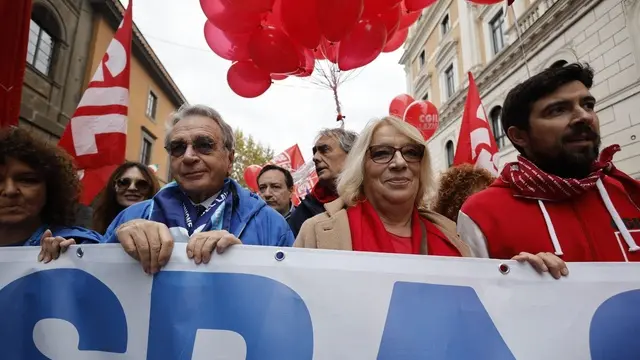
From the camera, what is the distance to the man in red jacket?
52.5 inches

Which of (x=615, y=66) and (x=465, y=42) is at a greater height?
(x=465, y=42)

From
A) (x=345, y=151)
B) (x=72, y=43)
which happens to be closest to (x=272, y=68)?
(x=345, y=151)

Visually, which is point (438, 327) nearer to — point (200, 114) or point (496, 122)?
point (200, 114)

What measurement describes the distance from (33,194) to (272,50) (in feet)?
8.10

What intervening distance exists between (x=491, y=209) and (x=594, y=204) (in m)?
0.37

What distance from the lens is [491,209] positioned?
1.44 metres

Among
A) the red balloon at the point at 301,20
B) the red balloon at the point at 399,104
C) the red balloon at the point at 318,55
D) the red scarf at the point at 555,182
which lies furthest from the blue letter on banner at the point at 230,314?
the red balloon at the point at 399,104

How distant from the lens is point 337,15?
10.0 ft

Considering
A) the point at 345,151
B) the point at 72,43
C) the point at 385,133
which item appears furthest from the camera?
the point at 72,43

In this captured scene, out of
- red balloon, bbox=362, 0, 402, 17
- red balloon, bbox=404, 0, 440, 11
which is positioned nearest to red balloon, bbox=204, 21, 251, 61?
red balloon, bbox=362, 0, 402, 17

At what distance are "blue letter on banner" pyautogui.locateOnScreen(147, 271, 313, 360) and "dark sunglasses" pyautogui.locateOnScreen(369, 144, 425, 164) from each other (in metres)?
0.78

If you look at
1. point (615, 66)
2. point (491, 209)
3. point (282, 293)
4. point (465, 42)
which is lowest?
point (282, 293)

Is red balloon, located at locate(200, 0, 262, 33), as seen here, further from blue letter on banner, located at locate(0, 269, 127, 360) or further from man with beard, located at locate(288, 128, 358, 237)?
blue letter on banner, located at locate(0, 269, 127, 360)

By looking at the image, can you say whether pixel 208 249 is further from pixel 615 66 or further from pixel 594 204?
pixel 615 66
